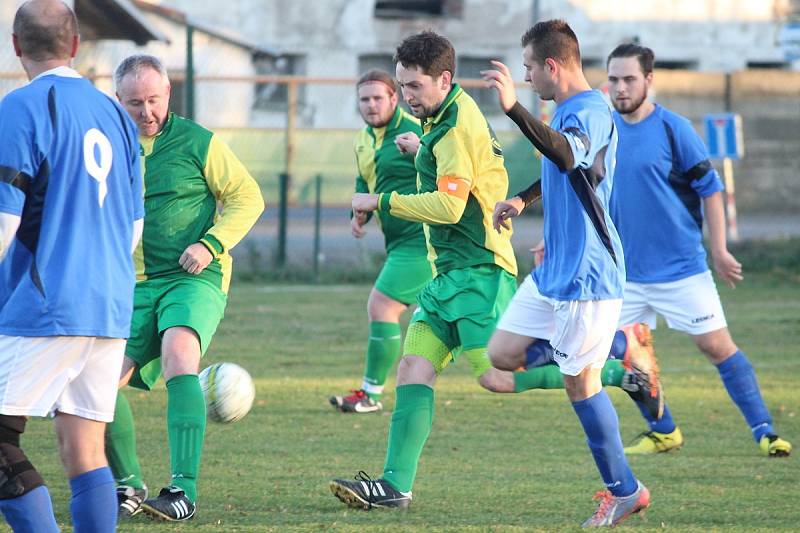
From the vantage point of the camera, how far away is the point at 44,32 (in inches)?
167

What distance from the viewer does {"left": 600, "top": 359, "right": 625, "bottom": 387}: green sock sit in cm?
670

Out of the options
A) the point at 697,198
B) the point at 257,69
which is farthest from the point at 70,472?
the point at 257,69

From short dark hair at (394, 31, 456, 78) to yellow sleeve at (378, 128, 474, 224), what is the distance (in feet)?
0.95

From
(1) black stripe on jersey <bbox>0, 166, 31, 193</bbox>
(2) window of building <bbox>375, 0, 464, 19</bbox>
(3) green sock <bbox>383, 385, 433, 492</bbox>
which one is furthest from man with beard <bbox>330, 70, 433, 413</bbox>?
(2) window of building <bbox>375, 0, 464, 19</bbox>

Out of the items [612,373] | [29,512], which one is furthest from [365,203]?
[29,512]

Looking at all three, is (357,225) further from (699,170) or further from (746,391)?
(746,391)

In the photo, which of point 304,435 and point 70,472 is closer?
point 70,472

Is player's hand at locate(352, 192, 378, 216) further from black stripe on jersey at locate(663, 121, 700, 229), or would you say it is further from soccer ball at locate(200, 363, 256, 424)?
black stripe on jersey at locate(663, 121, 700, 229)

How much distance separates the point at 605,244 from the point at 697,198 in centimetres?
237

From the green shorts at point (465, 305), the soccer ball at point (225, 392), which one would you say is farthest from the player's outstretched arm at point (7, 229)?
the green shorts at point (465, 305)

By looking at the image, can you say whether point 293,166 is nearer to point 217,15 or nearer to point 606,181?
point 217,15

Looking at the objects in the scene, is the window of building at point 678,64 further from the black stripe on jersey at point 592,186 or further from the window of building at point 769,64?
the black stripe on jersey at point 592,186

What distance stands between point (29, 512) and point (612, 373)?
10.9ft

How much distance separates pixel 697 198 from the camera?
7.55m
